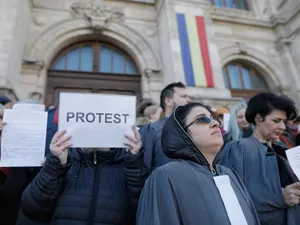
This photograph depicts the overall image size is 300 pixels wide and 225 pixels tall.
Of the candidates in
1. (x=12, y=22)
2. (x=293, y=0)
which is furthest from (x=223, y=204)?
(x=293, y=0)

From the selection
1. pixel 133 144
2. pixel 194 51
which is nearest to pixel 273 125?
pixel 133 144

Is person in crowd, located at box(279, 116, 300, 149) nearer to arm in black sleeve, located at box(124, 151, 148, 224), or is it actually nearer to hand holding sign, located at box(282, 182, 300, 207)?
hand holding sign, located at box(282, 182, 300, 207)

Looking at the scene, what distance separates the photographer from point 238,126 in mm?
3441

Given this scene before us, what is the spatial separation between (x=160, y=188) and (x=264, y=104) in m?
1.56

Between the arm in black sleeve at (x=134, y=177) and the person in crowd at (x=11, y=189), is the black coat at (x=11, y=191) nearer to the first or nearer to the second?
the person in crowd at (x=11, y=189)

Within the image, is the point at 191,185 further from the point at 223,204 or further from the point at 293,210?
the point at 293,210

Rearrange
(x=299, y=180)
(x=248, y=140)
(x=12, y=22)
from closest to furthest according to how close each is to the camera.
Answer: (x=299, y=180) < (x=248, y=140) < (x=12, y=22)

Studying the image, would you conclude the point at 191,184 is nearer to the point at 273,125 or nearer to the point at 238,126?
the point at 273,125

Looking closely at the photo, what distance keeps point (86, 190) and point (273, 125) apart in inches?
69.5

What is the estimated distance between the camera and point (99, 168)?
1.92 meters

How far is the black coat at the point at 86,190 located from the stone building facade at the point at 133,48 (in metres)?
4.27

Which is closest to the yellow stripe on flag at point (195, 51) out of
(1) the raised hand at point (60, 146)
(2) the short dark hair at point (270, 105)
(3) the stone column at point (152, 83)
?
(3) the stone column at point (152, 83)

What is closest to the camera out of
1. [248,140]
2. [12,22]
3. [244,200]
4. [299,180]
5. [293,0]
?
[244,200]

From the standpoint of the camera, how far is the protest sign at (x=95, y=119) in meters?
1.79
